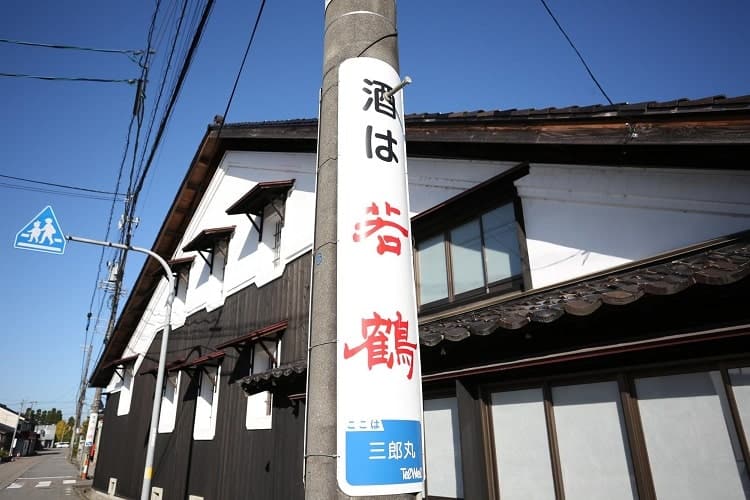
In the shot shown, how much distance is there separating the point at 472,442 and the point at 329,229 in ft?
13.1

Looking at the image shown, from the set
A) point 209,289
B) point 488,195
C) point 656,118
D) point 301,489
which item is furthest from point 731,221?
point 209,289

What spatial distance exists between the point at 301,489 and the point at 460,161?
6.66 m

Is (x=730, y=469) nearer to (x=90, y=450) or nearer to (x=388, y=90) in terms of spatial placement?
(x=388, y=90)

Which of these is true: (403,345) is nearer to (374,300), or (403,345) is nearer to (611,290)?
(374,300)

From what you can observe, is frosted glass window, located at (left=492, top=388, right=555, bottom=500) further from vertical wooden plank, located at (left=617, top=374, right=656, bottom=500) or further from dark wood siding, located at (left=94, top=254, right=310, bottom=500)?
dark wood siding, located at (left=94, top=254, right=310, bottom=500)

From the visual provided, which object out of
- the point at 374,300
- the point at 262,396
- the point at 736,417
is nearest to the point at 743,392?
the point at 736,417

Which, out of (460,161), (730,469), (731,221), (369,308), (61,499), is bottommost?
(61,499)

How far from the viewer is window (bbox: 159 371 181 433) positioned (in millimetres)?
16078

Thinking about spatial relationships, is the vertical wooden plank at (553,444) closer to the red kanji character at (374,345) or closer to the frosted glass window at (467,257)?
the frosted glass window at (467,257)

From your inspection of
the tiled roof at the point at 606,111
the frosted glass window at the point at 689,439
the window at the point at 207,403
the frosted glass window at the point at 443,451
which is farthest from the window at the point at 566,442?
the window at the point at 207,403

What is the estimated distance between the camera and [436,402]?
667 cm

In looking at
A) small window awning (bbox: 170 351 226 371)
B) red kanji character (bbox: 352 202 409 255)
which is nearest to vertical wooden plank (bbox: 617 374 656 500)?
red kanji character (bbox: 352 202 409 255)

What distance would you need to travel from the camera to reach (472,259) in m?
7.34

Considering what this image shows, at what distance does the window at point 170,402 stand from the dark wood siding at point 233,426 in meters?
0.39
